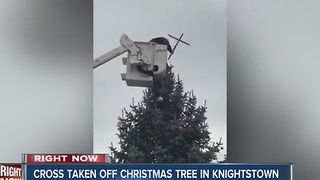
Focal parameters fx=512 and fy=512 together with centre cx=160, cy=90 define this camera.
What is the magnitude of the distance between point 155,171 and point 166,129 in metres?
6.19

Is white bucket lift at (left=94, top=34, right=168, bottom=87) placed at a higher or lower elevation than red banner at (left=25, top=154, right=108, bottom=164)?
higher

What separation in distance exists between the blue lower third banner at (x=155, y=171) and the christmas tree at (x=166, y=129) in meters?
6.08

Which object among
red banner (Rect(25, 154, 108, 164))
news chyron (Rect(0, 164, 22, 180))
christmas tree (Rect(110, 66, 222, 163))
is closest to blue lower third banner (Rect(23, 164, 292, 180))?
news chyron (Rect(0, 164, 22, 180))

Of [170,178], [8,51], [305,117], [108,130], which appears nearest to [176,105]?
[108,130]

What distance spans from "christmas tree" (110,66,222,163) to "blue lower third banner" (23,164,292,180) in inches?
239

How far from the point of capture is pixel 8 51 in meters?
7.31

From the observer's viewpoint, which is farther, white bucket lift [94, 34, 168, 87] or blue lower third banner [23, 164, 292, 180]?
white bucket lift [94, 34, 168, 87]

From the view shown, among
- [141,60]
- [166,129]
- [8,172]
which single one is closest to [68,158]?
[166,129]

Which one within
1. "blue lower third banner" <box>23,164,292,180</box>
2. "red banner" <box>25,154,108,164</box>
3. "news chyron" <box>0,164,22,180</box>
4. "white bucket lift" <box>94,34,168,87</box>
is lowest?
"red banner" <box>25,154,108,164</box>

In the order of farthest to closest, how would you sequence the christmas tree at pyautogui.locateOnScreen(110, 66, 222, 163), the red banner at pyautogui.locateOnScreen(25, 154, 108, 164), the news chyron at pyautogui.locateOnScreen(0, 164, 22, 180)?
the christmas tree at pyautogui.locateOnScreen(110, 66, 222, 163), the red banner at pyautogui.locateOnScreen(25, 154, 108, 164), the news chyron at pyautogui.locateOnScreen(0, 164, 22, 180)

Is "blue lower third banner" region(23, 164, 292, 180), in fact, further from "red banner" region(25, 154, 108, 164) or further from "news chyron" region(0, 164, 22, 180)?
"red banner" region(25, 154, 108, 164)

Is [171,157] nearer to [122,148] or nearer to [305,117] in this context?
[122,148]

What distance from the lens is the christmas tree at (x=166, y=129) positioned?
290 inches

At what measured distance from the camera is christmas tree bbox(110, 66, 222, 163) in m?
7.36
